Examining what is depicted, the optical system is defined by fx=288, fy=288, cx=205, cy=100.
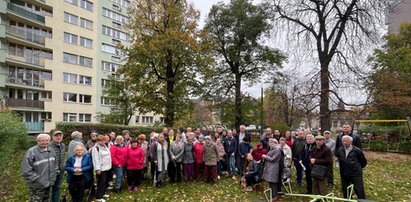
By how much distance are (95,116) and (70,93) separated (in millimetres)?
4872

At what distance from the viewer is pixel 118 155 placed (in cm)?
907

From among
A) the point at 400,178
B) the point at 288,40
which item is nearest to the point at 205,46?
the point at 288,40

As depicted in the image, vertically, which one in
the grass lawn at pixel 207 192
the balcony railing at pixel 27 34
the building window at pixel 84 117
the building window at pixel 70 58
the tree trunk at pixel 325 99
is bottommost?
the grass lawn at pixel 207 192

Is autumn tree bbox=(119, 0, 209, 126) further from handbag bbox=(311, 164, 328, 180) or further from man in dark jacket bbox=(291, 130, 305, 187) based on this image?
handbag bbox=(311, 164, 328, 180)

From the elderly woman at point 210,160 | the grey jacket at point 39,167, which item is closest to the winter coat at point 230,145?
the elderly woman at point 210,160

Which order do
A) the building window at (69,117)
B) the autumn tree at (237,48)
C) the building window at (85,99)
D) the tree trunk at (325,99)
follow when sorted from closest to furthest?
the tree trunk at (325,99)
the autumn tree at (237,48)
the building window at (69,117)
the building window at (85,99)

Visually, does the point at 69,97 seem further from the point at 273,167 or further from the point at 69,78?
the point at 273,167

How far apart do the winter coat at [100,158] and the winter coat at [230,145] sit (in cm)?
473

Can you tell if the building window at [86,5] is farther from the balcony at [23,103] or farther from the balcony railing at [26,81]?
the balcony at [23,103]

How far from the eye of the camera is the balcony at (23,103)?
30117mm

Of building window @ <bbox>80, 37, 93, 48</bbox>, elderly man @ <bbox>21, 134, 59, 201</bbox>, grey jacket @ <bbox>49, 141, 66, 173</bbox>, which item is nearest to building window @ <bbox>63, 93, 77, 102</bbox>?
building window @ <bbox>80, 37, 93, 48</bbox>

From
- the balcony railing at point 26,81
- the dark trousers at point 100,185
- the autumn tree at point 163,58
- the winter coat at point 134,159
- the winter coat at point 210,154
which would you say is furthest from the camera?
the balcony railing at point 26,81

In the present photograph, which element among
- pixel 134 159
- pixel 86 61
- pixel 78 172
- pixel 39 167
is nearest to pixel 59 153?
pixel 78 172

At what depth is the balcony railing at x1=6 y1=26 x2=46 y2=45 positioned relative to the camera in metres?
30.9
